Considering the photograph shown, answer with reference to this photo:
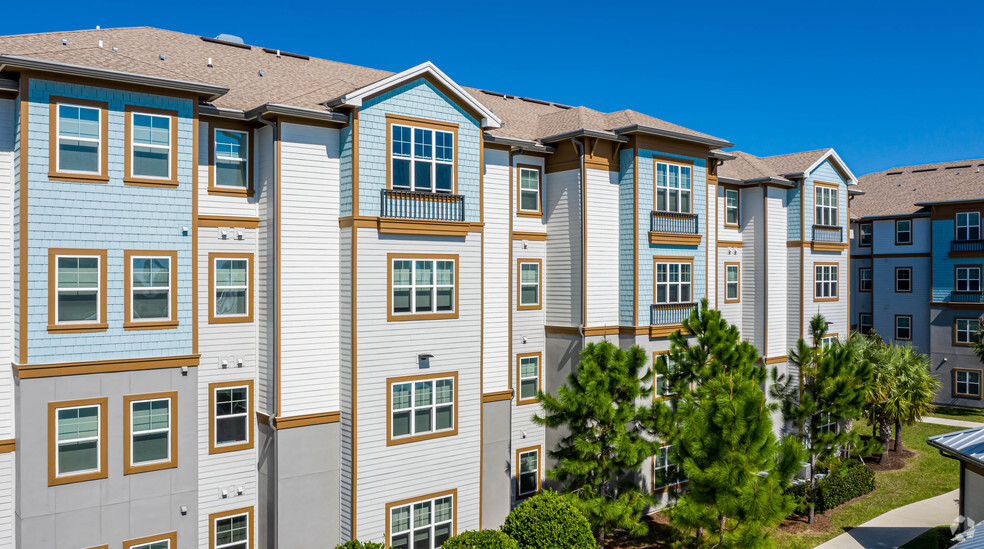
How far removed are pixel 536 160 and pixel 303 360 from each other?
35.5 feet

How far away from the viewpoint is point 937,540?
21.2 m

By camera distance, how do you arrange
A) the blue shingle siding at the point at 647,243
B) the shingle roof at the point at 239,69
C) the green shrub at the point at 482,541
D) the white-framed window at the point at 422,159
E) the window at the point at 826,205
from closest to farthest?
1. the shingle roof at the point at 239,69
2. the green shrub at the point at 482,541
3. the white-framed window at the point at 422,159
4. the blue shingle siding at the point at 647,243
5. the window at the point at 826,205

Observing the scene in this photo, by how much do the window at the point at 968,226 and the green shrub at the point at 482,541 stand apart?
38.8m

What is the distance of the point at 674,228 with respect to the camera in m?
23.9

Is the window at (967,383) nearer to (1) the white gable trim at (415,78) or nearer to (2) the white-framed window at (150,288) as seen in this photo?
(1) the white gable trim at (415,78)

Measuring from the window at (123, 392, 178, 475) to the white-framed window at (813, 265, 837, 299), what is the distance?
2651 centimetres

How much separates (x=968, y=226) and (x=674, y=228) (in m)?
28.4

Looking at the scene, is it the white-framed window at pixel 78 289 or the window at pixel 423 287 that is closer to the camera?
the white-framed window at pixel 78 289

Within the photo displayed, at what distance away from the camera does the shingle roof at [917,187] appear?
42.0 metres

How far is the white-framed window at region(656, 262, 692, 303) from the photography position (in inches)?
934

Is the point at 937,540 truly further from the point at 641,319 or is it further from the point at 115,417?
the point at 115,417

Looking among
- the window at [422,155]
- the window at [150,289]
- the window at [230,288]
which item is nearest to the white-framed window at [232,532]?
the window at [230,288]

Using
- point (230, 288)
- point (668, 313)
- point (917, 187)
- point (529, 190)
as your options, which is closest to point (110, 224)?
point (230, 288)

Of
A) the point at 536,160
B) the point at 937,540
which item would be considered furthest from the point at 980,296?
the point at 536,160
